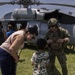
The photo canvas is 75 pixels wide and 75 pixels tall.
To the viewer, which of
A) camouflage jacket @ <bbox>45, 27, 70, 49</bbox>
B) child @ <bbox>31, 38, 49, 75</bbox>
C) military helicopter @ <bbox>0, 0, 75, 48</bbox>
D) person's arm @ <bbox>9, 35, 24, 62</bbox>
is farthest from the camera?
military helicopter @ <bbox>0, 0, 75, 48</bbox>

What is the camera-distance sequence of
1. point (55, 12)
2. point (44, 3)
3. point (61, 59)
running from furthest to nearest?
point (44, 3)
point (55, 12)
point (61, 59)

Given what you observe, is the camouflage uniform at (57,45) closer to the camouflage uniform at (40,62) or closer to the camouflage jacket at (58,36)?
the camouflage jacket at (58,36)

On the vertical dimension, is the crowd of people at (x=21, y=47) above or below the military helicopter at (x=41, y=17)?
above

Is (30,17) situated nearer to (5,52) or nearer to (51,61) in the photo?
(51,61)

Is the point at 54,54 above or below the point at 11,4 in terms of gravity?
above

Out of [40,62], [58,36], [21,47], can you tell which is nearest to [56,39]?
[58,36]

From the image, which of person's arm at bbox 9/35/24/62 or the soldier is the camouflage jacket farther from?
person's arm at bbox 9/35/24/62

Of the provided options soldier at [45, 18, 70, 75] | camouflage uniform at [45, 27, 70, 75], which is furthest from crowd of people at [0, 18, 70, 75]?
camouflage uniform at [45, 27, 70, 75]

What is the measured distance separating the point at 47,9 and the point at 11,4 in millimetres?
2277

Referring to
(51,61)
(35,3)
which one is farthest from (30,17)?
(51,61)

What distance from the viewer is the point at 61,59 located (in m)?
6.35

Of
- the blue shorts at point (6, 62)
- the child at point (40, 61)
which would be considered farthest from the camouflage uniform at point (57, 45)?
the blue shorts at point (6, 62)

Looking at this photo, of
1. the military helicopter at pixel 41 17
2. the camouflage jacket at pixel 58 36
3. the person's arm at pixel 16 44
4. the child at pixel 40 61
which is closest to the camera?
the person's arm at pixel 16 44

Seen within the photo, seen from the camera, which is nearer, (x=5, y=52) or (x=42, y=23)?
(x=5, y=52)
